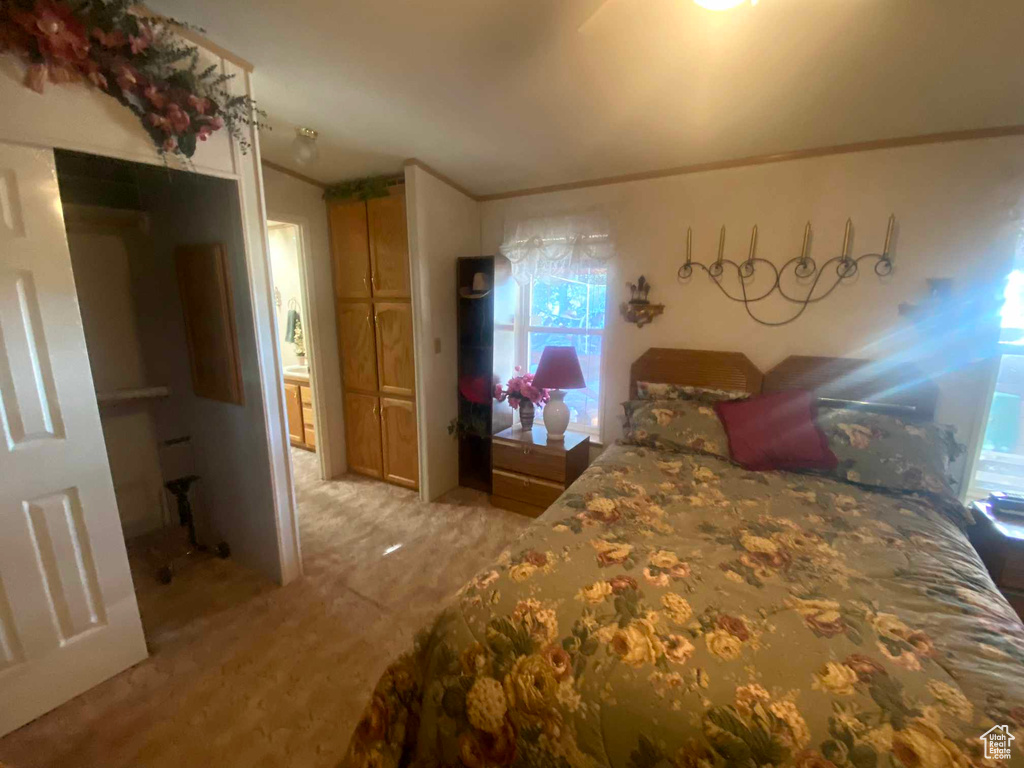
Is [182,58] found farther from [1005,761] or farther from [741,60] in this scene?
[1005,761]

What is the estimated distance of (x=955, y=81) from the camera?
5.12ft

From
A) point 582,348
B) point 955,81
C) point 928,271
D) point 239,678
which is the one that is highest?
point 955,81

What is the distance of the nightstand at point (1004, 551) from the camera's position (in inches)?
64.5

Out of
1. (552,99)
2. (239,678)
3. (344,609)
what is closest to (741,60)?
(552,99)

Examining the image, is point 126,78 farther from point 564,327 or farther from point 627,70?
point 564,327

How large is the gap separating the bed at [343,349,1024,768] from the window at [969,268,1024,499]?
84cm

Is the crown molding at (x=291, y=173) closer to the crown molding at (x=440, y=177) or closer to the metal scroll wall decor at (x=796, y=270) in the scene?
the crown molding at (x=440, y=177)

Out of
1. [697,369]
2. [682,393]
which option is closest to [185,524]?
[682,393]

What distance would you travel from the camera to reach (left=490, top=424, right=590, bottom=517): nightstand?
8.77ft

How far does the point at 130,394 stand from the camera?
2.21m

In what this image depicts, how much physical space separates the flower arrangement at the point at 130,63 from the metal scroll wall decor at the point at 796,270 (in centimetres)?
246

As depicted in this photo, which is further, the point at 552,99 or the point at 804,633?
the point at 552,99

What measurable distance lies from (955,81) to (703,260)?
115cm

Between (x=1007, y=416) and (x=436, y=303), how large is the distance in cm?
319
